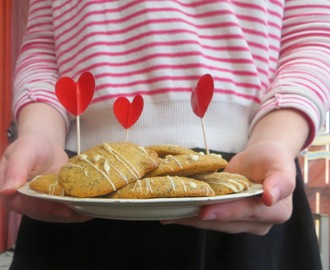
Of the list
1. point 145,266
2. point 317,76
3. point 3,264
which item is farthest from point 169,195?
point 3,264

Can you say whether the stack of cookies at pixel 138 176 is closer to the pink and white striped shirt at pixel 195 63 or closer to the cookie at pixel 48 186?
the cookie at pixel 48 186

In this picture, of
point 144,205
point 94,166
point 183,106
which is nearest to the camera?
point 144,205

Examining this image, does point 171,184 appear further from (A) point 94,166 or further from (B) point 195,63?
(B) point 195,63

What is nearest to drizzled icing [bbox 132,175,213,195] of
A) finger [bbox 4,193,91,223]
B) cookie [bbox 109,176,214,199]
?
cookie [bbox 109,176,214,199]

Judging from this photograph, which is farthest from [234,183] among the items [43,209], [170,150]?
[43,209]

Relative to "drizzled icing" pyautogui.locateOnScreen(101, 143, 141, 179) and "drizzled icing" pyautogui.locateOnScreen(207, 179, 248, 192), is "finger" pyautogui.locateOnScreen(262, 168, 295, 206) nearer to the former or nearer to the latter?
"drizzled icing" pyautogui.locateOnScreen(207, 179, 248, 192)

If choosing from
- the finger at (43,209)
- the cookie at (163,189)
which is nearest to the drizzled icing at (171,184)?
the cookie at (163,189)
